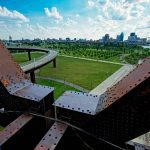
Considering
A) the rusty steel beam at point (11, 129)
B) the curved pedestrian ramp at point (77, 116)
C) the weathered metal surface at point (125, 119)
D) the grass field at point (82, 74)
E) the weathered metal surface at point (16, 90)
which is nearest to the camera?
the weathered metal surface at point (125, 119)

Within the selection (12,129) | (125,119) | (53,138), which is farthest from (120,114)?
(12,129)

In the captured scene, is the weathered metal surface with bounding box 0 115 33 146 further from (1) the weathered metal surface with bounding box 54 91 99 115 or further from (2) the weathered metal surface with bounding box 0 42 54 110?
(1) the weathered metal surface with bounding box 54 91 99 115

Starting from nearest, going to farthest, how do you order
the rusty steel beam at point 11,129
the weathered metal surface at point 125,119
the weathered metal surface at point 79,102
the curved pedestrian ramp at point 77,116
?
the weathered metal surface at point 125,119 → the curved pedestrian ramp at point 77,116 → the rusty steel beam at point 11,129 → the weathered metal surface at point 79,102

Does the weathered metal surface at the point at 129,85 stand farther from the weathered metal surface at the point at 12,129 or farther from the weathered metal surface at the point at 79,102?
the weathered metal surface at the point at 12,129

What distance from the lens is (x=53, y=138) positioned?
2559mm

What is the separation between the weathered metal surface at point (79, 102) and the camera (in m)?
2.85

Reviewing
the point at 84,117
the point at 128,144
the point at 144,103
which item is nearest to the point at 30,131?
the point at 84,117

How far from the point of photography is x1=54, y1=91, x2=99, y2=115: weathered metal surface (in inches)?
112

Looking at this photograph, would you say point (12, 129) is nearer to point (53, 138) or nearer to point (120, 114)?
point (53, 138)

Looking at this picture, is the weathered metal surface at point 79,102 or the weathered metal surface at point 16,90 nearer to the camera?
the weathered metal surface at point 79,102

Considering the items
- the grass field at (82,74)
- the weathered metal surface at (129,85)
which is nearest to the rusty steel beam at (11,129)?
the weathered metal surface at (129,85)

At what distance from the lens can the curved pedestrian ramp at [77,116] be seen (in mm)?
2391

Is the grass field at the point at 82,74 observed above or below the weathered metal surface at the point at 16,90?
below

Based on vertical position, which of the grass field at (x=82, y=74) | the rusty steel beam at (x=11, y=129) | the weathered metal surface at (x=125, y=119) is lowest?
the grass field at (x=82, y=74)
